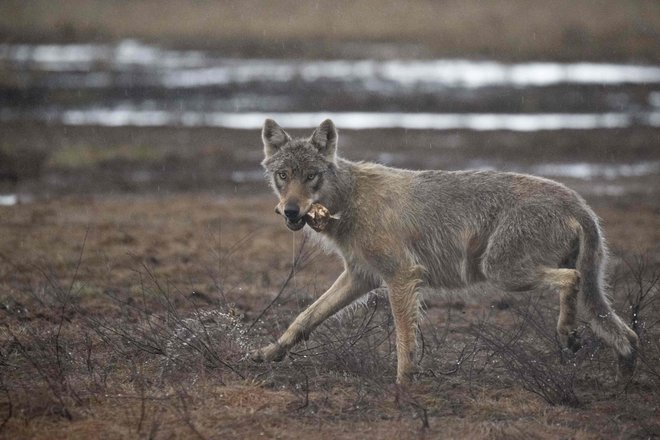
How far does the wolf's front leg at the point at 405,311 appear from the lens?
6.91 m

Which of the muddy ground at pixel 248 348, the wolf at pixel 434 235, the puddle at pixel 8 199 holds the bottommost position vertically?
the puddle at pixel 8 199

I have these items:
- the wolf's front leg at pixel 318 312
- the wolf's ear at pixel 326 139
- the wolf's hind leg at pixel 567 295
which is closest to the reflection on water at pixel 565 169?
the wolf's ear at pixel 326 139

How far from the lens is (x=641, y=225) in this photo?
12828 mm

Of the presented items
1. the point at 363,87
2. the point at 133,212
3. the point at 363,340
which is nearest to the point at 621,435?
the point at 363,340

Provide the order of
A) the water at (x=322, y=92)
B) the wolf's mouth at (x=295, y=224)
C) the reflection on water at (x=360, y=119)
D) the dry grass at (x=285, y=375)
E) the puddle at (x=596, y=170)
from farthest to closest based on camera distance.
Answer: the water at (x=322, y=92)
the reflection on water at (x=360, y=119)
the puddle at (x=596, y=170)
the wolf's mouth at (x=295, y=224)
the dry grass at (x=285, y=375)

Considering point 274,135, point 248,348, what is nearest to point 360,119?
point 274,135

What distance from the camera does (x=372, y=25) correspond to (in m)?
30.4

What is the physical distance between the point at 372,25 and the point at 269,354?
24378mm

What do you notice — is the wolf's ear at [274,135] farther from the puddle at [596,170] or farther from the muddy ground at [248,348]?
the puddle at [596,170]

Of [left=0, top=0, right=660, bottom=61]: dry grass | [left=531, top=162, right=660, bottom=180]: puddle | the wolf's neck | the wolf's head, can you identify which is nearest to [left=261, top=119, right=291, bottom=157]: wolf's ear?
the wolf's head

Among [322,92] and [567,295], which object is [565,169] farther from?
[567,295]

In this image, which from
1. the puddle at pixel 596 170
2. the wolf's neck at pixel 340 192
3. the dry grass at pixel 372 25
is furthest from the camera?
the dry grass at pixel 372 25

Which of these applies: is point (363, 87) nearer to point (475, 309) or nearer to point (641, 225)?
point (641, 225)

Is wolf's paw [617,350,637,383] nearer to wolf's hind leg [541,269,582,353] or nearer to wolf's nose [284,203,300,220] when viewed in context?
wolf's hind leg [541,269,582,353]
